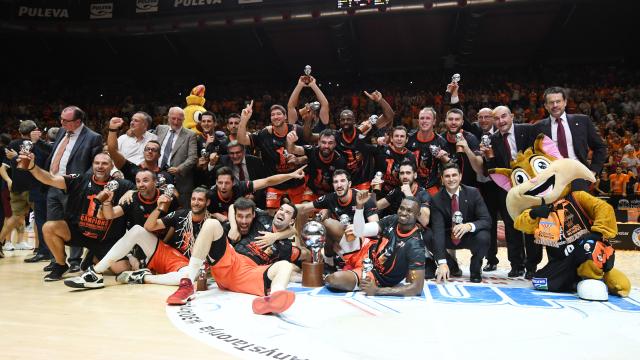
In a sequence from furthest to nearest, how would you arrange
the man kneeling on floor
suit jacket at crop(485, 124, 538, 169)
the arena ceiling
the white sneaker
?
the arena ceiling
the white sneaker
suit jacket at crop(485, 124, 538, 169)
the man kneeling on floor

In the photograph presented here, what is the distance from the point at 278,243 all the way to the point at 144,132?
249cm

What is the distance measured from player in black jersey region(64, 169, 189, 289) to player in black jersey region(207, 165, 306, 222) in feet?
1.34

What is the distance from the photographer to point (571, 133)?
4062 mm

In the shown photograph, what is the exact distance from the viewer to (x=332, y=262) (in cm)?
437

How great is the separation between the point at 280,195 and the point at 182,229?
3.64 ft

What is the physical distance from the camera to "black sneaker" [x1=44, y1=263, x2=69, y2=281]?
165 inches

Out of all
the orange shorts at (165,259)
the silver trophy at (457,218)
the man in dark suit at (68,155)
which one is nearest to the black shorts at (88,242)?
the man in dark suit at (68,155)

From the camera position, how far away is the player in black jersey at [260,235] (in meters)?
3.77

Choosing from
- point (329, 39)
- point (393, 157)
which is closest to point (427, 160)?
point (393, 157)

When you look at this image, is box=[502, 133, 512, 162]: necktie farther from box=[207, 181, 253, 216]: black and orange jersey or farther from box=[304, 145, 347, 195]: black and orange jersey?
box=[207, 181, 253, 216]: black and orange jersey

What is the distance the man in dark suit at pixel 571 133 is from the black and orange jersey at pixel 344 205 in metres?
1.73

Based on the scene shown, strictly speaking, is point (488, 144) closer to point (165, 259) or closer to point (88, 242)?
point (165, 259)

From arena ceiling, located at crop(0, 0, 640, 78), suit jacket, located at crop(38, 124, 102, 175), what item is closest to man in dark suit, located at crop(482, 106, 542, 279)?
suit jacket, located at crop(38, 124, 102, 175)

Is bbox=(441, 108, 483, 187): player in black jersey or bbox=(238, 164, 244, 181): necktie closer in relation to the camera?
bbox=(441, 108, 483, 187): player in black jersey
